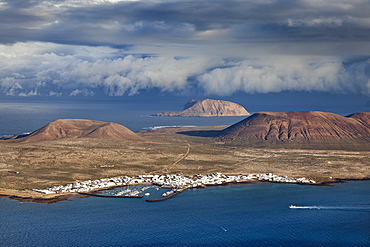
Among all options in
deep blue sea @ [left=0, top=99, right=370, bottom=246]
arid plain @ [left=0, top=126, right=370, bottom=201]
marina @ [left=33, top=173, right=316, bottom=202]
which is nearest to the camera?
deep blue sea @ [left=0, top=99, right=370, bottom=246]

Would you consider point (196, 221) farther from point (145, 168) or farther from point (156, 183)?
point (145, 168)

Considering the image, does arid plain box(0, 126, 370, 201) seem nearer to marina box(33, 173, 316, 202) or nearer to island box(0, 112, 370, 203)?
island box(0, 112, 370, 203)

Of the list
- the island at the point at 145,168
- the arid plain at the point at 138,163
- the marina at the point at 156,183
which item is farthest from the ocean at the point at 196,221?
the arid plain at the point at 138,163

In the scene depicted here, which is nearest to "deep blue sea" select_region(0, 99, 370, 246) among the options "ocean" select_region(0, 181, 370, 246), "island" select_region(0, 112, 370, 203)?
"ocean" select_region(0, 181, 370, 246)

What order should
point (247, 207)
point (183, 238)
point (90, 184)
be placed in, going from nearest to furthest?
point (183, 238)
point (247, 207)
point (90, 184)

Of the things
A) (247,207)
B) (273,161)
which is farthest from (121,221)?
(273,161)

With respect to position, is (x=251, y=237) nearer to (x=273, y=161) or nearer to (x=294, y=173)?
(x=294, y=173)
